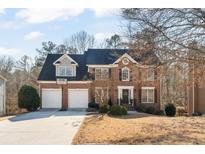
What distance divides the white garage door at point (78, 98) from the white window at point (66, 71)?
190cm

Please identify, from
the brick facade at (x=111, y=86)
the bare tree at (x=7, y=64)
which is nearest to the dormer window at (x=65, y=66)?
the brick facade at (x=111, y=86)

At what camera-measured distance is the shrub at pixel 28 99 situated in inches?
1401

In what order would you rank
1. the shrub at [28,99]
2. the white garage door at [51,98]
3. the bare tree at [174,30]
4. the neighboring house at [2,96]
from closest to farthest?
the bare tree at [174,30] < the shrub at [28,99] < the neighboring house at [2,96] < the white garage door at [51,98]

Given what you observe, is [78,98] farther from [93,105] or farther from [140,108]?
[140,108]

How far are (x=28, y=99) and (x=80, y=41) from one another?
65.6 ft

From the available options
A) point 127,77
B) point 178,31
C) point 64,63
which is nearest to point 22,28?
point 64,63

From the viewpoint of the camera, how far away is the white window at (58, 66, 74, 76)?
38625 millimetres

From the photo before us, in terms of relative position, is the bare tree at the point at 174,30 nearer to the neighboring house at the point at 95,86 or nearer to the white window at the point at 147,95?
the neighboring house at the point at 95,86

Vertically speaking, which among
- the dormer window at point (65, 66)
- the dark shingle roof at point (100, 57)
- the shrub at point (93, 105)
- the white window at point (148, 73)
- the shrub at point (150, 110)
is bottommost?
the shrub at point (150, 110)

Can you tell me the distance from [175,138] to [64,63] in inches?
1051

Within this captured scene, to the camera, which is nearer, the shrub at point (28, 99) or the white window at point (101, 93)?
the shrub at point (28, 99)

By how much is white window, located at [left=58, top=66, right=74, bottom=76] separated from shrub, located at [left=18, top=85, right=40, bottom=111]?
393 cm

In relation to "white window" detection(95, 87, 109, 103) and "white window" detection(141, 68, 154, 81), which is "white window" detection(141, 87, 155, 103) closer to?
"white window" detection(95, 87, 109, 103)

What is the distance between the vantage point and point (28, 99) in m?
35.5
